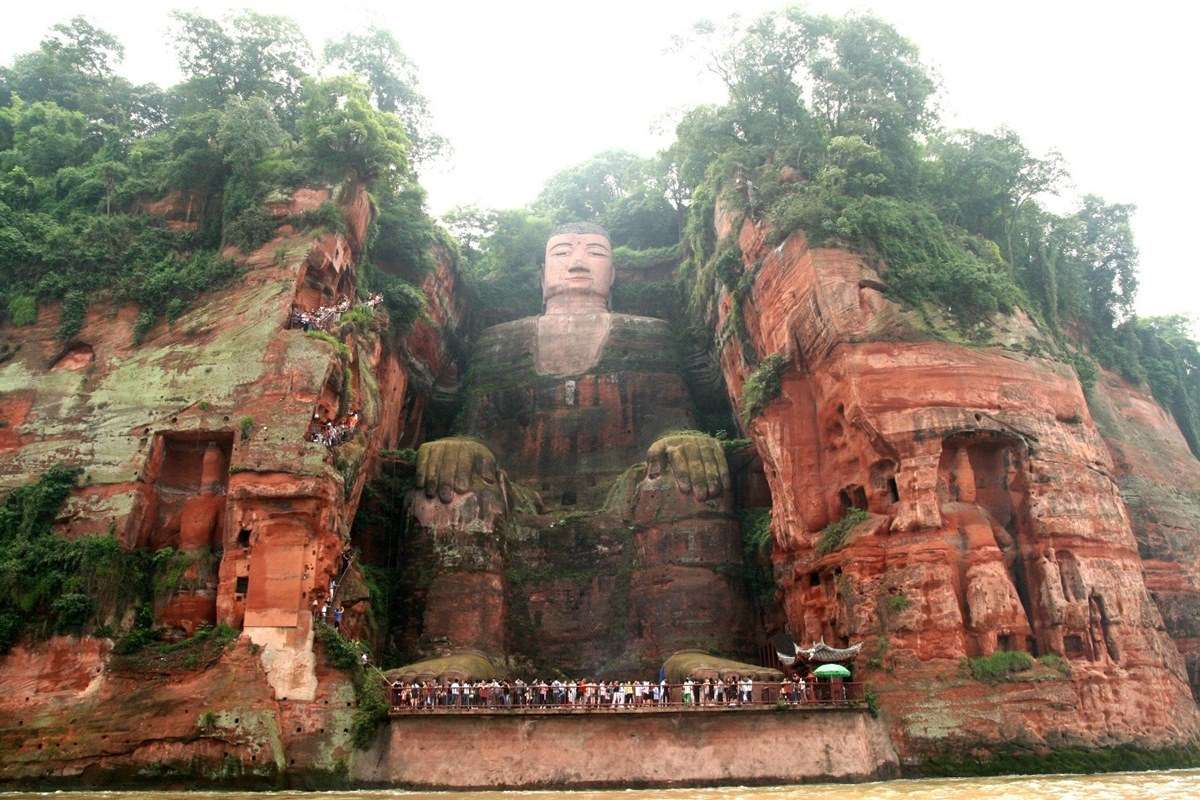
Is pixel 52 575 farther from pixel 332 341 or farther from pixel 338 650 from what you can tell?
pixel 332 341

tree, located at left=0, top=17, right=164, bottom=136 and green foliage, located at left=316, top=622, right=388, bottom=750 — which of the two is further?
tree, located at left=0, top=17, right=164, bottom=136

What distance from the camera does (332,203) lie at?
2739 centimetres

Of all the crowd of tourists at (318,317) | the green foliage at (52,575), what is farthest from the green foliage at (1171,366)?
the green foliage at (52,575)

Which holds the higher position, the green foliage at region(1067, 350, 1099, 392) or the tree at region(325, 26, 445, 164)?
the tree at region(325, 26, 445, 164)

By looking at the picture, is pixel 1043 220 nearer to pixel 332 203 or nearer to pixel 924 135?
pixel 924 135

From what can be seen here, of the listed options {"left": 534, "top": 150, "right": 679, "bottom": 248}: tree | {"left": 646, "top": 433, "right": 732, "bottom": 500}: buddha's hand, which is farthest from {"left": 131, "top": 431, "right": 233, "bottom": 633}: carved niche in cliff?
{"left": 534, "top": 150, "right": 679, "bottom": 248}: tree

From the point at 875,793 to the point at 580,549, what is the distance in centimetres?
1255

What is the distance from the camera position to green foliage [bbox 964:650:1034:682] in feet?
70.2

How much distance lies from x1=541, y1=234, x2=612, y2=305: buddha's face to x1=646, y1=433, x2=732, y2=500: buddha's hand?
11.9 meters

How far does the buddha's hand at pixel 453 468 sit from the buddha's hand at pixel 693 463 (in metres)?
5.03

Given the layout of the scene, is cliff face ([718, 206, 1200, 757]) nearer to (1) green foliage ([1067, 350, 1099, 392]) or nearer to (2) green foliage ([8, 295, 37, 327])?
(1) green foliage ([1067, 350, 1099, 392])

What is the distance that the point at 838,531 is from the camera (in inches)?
966

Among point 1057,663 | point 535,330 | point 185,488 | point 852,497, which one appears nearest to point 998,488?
point 852,497

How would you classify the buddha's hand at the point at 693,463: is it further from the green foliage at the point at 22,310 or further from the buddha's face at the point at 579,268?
the green foliage at the point at 22,310
